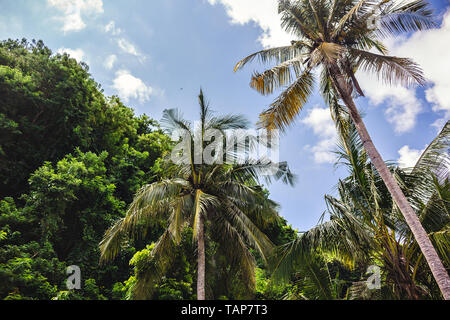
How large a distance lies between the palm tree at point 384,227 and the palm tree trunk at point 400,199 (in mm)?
571

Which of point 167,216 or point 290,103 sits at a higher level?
point 290,103

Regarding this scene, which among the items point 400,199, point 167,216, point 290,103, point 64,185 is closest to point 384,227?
point 400,199

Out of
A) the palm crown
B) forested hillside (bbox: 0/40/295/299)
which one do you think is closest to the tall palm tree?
the palm crown

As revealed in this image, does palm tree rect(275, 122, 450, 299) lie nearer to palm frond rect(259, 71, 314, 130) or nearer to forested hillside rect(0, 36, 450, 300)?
forested hillside rect(0, 36, 450, 300)

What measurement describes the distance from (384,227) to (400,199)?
0.75m

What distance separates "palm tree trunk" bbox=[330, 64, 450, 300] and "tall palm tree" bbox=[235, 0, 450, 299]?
0.02 meters

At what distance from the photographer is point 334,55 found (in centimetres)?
597

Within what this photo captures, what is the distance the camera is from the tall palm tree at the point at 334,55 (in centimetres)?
657

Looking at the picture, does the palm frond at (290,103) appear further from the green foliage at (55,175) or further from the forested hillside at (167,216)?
the green foliage at (55,175)

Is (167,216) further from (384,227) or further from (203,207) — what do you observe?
(384,227)
